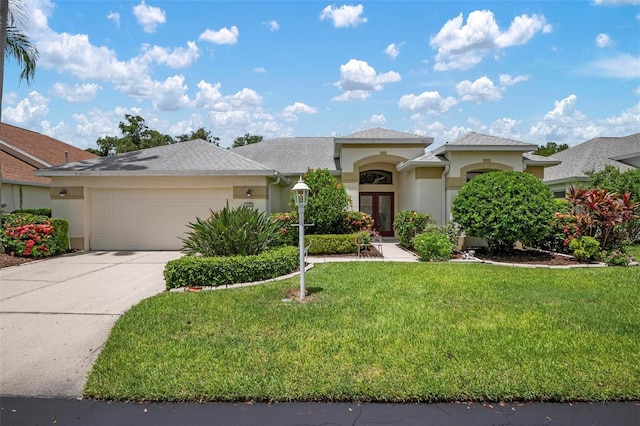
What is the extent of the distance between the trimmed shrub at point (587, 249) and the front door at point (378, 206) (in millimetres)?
8625

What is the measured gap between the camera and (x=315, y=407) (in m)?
3.29

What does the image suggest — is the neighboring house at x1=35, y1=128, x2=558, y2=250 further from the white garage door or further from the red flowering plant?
the red flowering plant

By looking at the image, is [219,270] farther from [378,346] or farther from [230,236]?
[378,346]

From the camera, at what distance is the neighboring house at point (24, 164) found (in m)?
16.2

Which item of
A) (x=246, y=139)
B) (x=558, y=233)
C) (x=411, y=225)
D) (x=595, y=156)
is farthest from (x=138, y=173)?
(x=246, y=139)

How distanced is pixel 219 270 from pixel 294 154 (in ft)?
44.2

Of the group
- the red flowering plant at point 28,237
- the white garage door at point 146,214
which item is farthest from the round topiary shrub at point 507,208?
the red flowering plant at point 28,237

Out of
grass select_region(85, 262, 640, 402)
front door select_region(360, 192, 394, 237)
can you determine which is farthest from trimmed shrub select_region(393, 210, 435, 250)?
grass select_region(85, 262, 640, 402)

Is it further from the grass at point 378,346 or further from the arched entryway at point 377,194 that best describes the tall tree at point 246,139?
the grass at point 378,346

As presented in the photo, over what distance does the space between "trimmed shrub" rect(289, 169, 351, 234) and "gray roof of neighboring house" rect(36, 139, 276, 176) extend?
170cm

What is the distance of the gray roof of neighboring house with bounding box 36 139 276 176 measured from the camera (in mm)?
13102

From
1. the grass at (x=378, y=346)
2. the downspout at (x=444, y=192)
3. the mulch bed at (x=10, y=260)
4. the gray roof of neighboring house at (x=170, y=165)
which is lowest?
the grass at (x=378, y=346)

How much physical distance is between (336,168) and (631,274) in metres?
11.9

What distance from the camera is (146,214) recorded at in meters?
13.6
